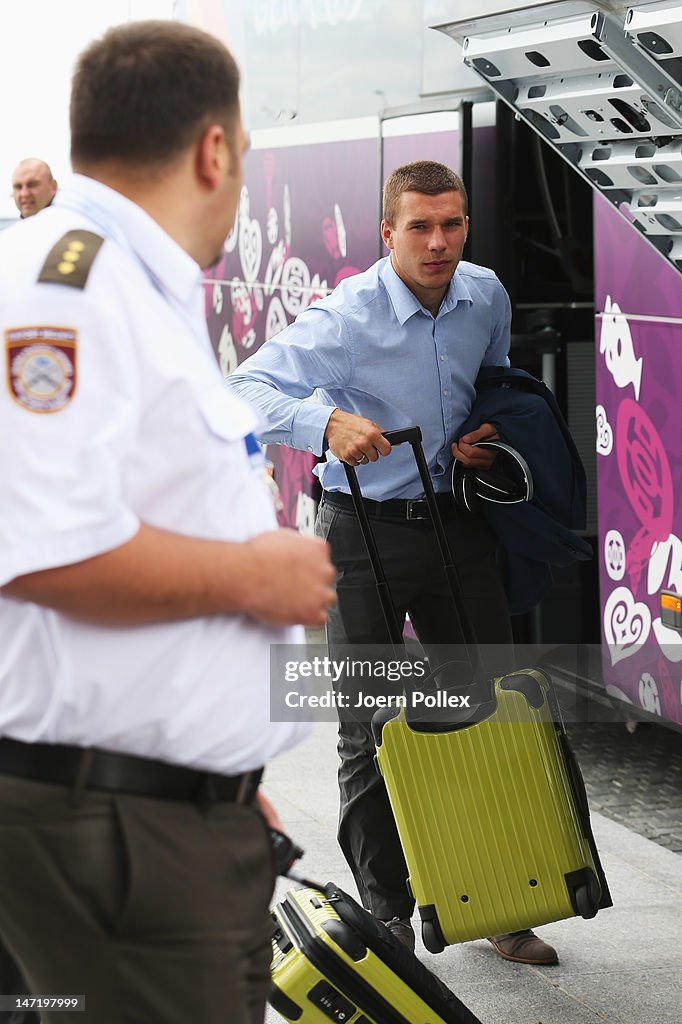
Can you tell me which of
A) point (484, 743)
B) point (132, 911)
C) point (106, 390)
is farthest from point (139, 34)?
point (484, 743)

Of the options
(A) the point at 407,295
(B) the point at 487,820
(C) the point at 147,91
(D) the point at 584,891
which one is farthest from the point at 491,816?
(C) the point at 147,91

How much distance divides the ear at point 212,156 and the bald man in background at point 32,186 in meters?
2.66

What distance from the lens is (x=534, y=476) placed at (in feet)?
11.4

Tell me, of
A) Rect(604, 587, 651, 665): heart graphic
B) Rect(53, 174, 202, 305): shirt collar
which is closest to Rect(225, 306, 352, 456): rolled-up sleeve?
Rect(604, 587, 651, 665): heart graphic

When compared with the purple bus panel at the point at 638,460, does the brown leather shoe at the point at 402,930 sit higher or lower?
lower

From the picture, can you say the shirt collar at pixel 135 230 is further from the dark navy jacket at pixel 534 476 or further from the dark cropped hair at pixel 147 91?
the dark navy jacket at pixel 534 476

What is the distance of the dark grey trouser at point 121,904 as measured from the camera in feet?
4.92

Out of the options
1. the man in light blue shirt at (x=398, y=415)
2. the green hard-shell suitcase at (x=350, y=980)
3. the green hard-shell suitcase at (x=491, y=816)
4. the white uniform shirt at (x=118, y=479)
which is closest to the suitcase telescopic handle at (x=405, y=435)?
the green hard-shell suitcase at (x=491, y=816)

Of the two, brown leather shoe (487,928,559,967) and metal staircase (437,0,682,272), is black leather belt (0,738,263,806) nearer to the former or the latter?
brown leather shoe (487,928,559,967)

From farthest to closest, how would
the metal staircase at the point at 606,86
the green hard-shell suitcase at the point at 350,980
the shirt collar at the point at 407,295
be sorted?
1. the shirt collar at the point at 407,295
2. the metal staircase at the point at 606,86
3. the green hard-shell suitcase at the point at 350,980

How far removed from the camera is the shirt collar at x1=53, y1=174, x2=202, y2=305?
1.57 meters

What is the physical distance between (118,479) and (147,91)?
43 cm

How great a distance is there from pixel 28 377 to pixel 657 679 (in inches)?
134

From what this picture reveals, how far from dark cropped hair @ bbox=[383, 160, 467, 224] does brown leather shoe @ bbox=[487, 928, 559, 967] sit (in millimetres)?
1846
